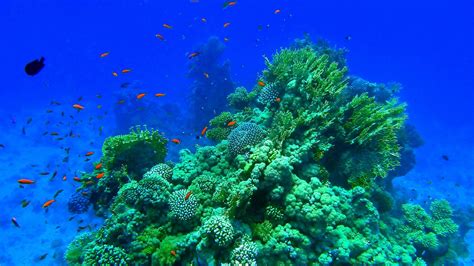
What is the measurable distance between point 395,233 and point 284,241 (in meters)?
4.89

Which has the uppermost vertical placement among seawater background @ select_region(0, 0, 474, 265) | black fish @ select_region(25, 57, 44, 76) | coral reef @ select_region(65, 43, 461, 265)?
seawater background @ select_region(0, 0, 474, 265)

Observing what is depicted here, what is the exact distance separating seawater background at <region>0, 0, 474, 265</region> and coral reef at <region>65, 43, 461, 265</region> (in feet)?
34.8

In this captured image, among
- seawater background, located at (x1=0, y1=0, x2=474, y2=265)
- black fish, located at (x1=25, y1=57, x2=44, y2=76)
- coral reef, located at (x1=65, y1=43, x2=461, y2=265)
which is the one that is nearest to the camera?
coral reef, located at (x1=65, y1=43, x2=461, y2=265)

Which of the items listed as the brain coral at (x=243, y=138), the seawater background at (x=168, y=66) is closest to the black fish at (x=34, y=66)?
the brain coral at (x=243, y=138)

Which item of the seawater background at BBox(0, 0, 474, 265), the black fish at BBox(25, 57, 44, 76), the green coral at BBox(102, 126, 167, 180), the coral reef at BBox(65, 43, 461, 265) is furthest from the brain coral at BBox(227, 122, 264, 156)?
the seawater background at BBox(0, 0, 474, 265)

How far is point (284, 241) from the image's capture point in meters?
5.16

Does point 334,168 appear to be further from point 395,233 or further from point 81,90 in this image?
point 81,90

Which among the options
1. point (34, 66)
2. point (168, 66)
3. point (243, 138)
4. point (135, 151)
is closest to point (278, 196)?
point (243, 138)

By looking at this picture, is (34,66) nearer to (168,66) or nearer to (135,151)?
(135,151)

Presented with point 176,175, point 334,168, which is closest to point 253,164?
point 176,175

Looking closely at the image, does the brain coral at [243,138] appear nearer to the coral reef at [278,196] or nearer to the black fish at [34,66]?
the coral reef at [278,196]

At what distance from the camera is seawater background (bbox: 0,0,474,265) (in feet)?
74.3

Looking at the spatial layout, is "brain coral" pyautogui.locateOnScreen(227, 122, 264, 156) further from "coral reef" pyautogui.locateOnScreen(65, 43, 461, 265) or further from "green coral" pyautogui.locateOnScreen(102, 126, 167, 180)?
"green coral" pyautogui.locateOnScreen(102, 126, 167, 180)

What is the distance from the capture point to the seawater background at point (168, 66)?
74.3 ft
